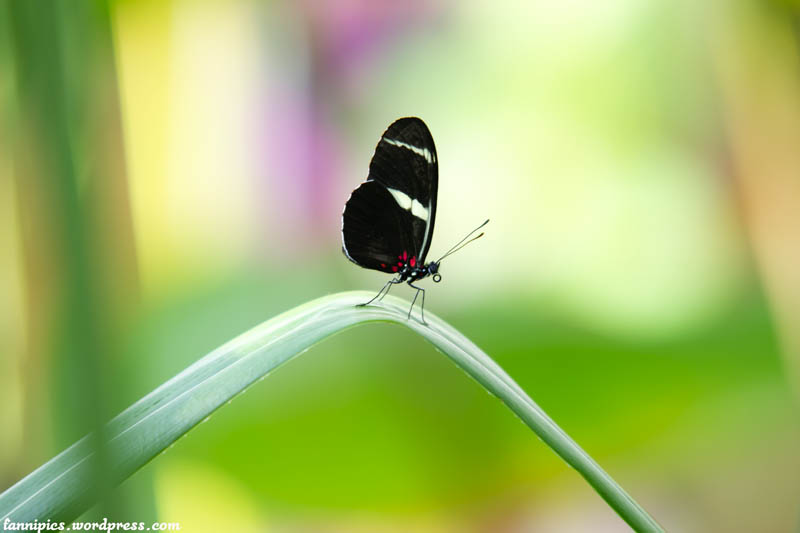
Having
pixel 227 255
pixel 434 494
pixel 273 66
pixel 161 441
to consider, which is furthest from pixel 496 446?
pixel 161 441

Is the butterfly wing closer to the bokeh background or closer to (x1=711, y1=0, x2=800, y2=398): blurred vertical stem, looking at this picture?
the bokeh background

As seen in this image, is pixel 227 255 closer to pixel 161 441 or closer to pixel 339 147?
pixel 339 147

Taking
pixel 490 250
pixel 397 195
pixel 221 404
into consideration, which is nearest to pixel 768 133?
pixel 490 250

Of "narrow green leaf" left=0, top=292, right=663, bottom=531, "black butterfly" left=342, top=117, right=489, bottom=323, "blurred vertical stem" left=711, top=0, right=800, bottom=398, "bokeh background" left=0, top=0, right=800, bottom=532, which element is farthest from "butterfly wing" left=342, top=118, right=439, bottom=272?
"blurred vertical stem" left=711, top=0, right=800, bottom=398

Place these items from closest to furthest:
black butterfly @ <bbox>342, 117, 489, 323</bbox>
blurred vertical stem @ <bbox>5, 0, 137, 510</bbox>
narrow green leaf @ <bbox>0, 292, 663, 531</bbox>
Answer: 1. blurred vertical stem @ <bbox>5, 0, 137, 510</bbox>
2. narrow green leaf @ <bbox>0, 292, 663, 531</bbox>
3. black butterfly @ <bbox>342, 117, 489, 323</bbox>

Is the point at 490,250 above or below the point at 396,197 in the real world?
below

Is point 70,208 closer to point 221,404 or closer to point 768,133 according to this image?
point 221,404

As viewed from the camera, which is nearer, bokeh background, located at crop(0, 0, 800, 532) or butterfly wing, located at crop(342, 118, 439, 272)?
butterfly wing, located at crop(342, 118, 439, 272)
